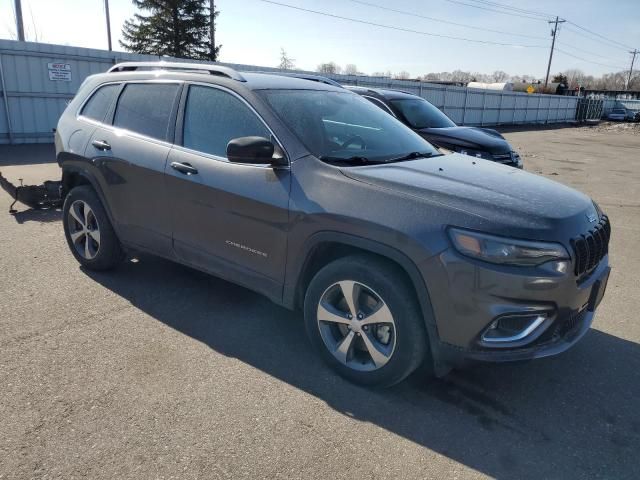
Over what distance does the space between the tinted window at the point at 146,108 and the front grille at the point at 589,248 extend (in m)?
2.90

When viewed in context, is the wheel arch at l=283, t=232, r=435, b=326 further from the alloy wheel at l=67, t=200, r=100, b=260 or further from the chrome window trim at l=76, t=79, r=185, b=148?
the alloy wheel at l=67, t=200, r=100, b=260

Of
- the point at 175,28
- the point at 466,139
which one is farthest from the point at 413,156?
the point at 175,28

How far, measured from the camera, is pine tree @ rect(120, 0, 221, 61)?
35969mm

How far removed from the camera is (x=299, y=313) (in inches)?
160

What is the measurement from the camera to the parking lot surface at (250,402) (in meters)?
2.42

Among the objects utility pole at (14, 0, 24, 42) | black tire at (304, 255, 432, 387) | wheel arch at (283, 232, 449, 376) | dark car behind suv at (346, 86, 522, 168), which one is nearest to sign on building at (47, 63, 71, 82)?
utility pole at (14, 0, 24, 42)

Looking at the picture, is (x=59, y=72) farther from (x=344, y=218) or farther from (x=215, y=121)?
(x=344, y=218)

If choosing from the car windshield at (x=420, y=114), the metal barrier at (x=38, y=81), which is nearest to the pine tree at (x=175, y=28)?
the metal barrier at (x=38, y=81)

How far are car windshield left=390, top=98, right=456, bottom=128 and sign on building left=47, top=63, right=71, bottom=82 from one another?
9.56 m

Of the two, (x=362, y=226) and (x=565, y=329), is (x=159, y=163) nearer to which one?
(x=362, y=226)

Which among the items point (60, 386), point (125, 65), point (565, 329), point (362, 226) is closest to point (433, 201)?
point (362, 226)

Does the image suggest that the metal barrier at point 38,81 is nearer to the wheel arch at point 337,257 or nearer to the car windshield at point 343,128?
the car windshield at point 343,128

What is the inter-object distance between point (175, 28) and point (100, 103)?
3542 centimetres

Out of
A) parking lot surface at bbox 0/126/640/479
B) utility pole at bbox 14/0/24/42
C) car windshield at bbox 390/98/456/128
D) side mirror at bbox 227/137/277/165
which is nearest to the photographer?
parking lot surface at bbox 0/126/640/479
